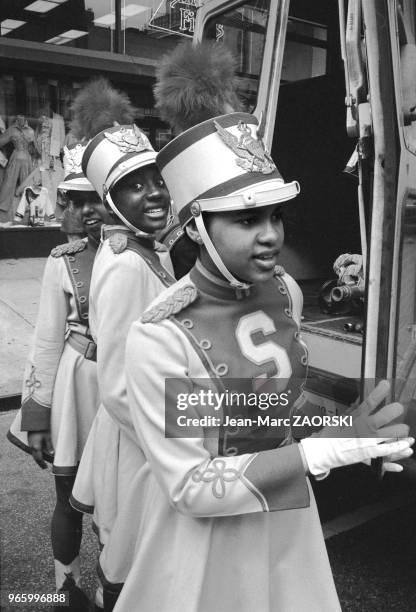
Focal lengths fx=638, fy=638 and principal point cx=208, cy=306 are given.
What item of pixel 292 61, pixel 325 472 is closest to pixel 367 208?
pixel 325 472

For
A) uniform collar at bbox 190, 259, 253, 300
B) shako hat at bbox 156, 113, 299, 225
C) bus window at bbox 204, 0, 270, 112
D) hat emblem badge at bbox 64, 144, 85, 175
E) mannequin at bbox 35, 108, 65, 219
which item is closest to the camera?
shako hat at bbox 156, 113, 299, 225

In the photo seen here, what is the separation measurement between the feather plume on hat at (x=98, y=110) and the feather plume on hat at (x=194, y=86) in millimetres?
806

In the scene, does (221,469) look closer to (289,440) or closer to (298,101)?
(289,440)

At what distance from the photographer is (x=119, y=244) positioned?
2260 mm

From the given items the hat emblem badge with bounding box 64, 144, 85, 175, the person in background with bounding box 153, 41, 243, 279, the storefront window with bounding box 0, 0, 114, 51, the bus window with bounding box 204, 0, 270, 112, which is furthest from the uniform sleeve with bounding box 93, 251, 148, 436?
the storefront window with bounding box 0, 0, 114, 51

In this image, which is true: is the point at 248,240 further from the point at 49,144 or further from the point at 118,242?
the point at 49,144

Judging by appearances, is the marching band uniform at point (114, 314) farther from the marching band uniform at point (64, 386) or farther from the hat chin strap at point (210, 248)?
the hat chin strap at point (210, 248)

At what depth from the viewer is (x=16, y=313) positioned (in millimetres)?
7125

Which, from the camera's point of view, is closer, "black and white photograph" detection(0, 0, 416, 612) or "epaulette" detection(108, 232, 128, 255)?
"black and white photograph" detection(0, 0, 416, 612)

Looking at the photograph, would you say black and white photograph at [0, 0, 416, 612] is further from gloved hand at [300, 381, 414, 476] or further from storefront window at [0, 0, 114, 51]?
storefront window at [0, 0, 114, 51]

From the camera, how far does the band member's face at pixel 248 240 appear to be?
5.02 ft

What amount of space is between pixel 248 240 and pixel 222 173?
0.18 metres

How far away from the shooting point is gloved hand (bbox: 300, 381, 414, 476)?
1399 millimetres

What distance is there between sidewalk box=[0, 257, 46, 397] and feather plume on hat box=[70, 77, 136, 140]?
3.26 metres
